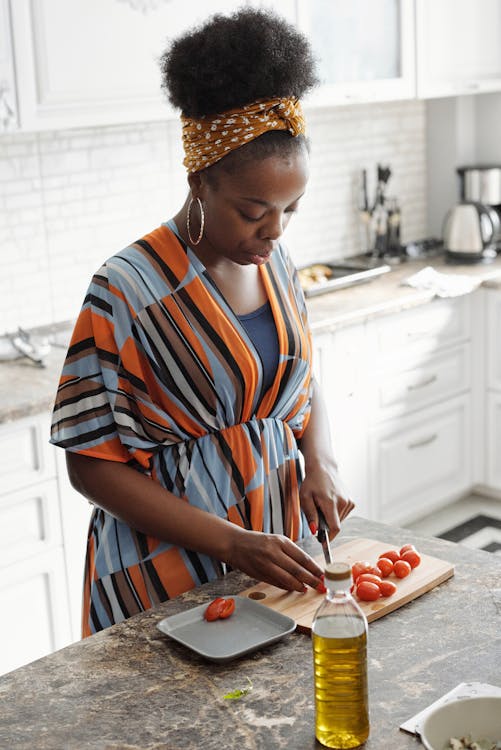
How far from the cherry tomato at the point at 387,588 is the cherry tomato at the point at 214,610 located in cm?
24

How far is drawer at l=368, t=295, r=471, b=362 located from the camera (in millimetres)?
3752

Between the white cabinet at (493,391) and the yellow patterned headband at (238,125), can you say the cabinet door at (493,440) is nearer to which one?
the white cabinet at (493,391)

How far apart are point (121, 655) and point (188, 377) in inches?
18.5

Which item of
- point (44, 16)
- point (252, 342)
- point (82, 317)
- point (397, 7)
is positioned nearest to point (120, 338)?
point (82, 317)

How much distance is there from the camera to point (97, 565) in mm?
1730

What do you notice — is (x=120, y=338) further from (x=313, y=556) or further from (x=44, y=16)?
(x=44, y=16)

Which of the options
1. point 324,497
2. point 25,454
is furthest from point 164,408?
point 25,454

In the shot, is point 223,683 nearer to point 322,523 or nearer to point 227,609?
point 227,609

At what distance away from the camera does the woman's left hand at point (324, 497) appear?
1773 millimetres

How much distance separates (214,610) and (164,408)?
1.15 ft

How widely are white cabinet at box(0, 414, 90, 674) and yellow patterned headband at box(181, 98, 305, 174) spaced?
1.23 m

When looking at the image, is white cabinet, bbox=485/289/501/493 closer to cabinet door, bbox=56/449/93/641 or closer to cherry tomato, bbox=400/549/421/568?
cabinet door, bbox=56/449/93/641

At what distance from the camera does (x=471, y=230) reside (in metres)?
4.32

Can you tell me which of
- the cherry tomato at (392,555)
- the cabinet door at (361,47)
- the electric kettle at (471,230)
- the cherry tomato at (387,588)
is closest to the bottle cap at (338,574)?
the cherry tomato at (387,588)
